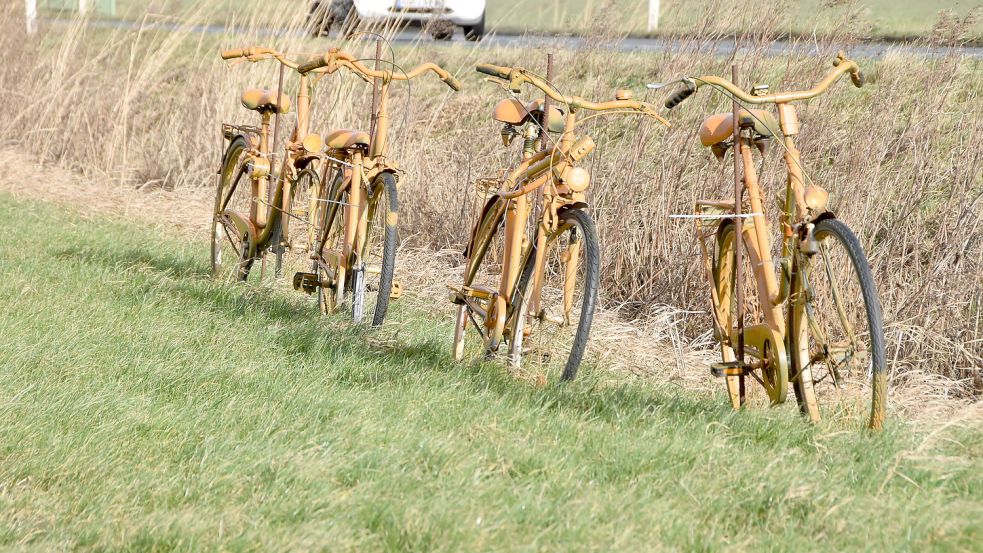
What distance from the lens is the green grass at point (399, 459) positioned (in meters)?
3.23

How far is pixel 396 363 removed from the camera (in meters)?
4.96

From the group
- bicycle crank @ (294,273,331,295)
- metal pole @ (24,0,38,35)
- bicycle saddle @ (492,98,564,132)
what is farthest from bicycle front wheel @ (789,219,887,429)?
metal pole @ (24,0,38,35)

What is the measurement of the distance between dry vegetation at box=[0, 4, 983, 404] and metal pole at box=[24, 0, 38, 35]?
182cm

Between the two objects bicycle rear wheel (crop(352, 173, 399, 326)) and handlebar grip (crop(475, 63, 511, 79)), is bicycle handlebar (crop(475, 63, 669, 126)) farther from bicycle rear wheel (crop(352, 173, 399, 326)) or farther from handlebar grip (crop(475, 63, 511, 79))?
bicycle rear wheel (crop(352, 173, 399, 326))

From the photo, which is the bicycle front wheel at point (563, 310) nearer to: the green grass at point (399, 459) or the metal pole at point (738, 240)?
the green grass at point (399, 459)

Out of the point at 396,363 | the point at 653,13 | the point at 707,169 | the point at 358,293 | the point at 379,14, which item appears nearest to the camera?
the point at 396,363

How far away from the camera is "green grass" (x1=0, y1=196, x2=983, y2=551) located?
323cm

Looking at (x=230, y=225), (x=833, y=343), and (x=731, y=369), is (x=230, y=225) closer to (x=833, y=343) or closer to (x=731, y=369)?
(x=731, y=369)

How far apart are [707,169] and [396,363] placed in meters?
2.43

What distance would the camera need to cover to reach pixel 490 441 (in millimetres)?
3914

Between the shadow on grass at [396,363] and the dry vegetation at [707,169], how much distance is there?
150 cm

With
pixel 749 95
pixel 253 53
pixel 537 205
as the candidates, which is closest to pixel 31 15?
pixel 253 53

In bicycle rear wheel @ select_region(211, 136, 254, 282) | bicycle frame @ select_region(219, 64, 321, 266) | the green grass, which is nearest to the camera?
the green grass

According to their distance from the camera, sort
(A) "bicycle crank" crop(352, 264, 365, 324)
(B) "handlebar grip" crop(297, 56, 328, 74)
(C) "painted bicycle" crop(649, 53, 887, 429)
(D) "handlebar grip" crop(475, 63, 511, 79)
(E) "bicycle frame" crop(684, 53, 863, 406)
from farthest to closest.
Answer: (B) "handlebar grip" crop(297, 56, 328, 74)
(A) "bicycle crank" crop(352, 264, 365, 324)
(D) "handlebar grip" crop(475, 63, 511, 79)
(E) "bicycle frame" crop(684, 53, 863, 406)
(C) "painted bicycle" crop(649, 53, 887, 429)
